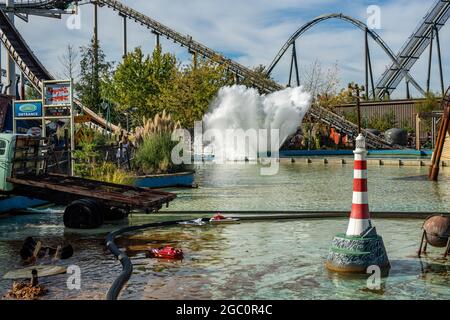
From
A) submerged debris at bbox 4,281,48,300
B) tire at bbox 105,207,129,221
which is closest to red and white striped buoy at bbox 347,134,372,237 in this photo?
submerged debris at bbox 4,281,48,300

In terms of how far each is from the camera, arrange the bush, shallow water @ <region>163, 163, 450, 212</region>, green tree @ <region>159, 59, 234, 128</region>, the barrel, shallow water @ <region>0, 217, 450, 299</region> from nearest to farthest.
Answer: shallow water @ <region>0, 217, 450, 299</region> < the barrel < shallow water @ <region>163, 163, 450, 212</region> < the bush < green tree @ <region>159, 59, 234, 128</region>

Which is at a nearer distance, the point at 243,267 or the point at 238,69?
the point at 243,267

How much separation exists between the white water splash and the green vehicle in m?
28.4

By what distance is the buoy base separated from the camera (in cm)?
760

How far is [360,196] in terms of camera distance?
25.0 ft

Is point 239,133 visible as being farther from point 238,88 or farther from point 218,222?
point 218,222

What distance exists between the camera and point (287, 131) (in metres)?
50.8

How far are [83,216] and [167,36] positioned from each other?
51.9 m

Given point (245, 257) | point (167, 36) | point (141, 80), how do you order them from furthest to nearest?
point (167, 36)
point (141, 80)
point (245, 257)

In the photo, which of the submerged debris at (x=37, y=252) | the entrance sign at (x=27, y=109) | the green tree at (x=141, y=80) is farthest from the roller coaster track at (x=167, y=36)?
the submerged debris at (x=37, y=252)

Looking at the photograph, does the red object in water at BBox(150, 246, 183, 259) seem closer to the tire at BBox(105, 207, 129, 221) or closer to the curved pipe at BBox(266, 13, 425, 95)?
the tire at BBox(105, 207, 129, 221)

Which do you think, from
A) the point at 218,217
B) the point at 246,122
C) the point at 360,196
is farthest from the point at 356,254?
the point at 246,122

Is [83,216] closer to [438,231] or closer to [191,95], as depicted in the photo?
[438,231]
